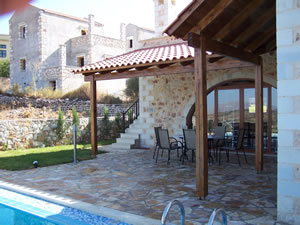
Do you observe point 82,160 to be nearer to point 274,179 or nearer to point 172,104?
point 172,104

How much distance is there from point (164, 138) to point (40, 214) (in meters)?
4.17

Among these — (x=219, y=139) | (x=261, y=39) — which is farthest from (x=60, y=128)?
(x=261, y=39)

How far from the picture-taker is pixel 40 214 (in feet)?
13.7

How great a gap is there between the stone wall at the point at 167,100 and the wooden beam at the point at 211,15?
17.2 ft

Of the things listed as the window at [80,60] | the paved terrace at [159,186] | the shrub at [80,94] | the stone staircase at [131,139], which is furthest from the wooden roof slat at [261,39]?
the window at [80,60]

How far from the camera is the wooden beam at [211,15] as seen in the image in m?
4.43

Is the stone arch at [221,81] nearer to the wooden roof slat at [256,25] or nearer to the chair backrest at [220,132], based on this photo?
the chair backrest at [220,132]

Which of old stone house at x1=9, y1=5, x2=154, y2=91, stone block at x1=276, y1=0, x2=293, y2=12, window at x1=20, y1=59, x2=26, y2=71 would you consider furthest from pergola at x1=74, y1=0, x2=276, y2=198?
window at x1=20, y1=59, x2=26, y2=71

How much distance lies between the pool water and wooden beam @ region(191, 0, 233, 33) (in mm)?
3027

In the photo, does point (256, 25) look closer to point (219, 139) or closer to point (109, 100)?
point (219, 139)

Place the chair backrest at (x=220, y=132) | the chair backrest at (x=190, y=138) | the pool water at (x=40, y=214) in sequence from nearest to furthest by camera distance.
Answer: the pool water at (x=40, y=214)
the chair backrest at (x=190, y=138)
the chair backrest at (x=220, y=132)

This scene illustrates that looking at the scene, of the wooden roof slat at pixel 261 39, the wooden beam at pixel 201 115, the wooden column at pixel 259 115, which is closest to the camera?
the wooden beam at pixel 201 115

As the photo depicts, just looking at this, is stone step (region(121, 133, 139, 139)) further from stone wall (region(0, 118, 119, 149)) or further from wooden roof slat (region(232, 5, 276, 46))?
wooden roof slat (region(232, 5, 276, 46))

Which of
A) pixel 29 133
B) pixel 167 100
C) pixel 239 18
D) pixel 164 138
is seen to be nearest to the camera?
pixel 239 18
